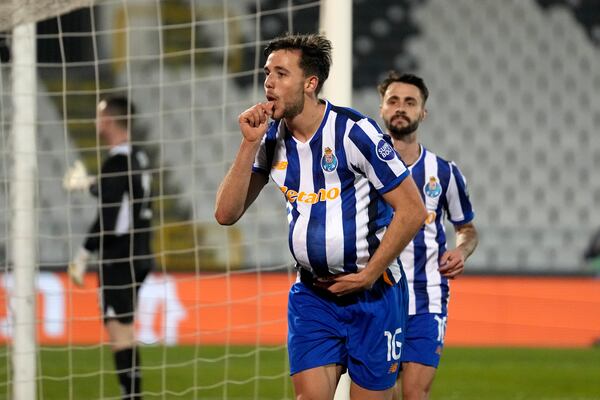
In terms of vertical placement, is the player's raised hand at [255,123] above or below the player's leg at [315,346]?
above

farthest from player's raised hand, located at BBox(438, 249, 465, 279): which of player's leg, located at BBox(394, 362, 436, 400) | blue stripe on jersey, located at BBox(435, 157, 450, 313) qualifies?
player's leg, located at BBox(394, 362, 436, 400)

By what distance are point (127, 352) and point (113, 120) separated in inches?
54.5

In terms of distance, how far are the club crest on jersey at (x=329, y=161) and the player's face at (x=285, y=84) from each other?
174mm

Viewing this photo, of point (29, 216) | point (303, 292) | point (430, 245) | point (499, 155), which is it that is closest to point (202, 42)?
point (499, 155)

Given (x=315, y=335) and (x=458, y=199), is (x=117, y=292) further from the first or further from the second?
(x=315, y=335)

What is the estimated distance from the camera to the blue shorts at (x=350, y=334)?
3.72 meters

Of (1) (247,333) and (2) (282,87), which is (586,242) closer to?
(1) (247,333)

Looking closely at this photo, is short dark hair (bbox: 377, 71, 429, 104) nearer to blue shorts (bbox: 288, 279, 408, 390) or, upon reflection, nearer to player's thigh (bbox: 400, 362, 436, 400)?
player's thigh (bbox: 400, 362, 436, 400)

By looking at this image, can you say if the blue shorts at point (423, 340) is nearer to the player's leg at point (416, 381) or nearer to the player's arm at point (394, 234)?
the player's leg at point (416, 381)

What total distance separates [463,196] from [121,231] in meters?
2.33

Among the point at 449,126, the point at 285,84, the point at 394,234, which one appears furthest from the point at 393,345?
the point at 449,126

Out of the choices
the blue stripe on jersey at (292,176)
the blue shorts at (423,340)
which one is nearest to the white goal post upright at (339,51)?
the blue shorts at (423,340)

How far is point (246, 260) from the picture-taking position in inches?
451

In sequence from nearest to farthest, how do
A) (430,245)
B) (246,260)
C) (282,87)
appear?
(282,87) < (430,245) < (246,260)
